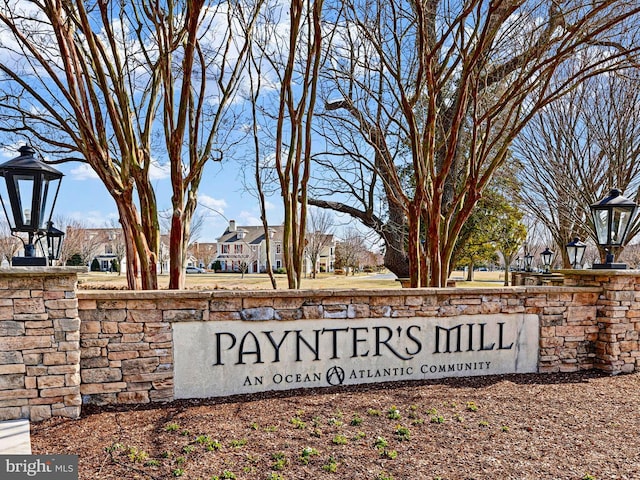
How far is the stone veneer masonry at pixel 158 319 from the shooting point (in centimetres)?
342

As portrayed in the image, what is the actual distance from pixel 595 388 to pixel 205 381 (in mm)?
3839

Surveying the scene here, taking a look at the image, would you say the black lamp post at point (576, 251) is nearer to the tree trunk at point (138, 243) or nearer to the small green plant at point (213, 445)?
the tree trunk at point (138, 243)

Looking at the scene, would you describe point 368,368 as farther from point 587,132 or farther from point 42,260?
point 587,132

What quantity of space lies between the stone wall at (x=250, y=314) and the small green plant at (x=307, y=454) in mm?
1490

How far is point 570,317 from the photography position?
496 centimetres

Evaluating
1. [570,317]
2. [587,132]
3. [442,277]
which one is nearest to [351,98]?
[442,277]

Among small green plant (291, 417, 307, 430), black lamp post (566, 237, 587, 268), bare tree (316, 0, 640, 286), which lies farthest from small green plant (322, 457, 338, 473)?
black lamp post (566, 237, 587, 268)

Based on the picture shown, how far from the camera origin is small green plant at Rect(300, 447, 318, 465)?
9.05 feet

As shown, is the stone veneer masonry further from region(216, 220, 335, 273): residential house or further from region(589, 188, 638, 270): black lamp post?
region(216, 220, 335, 273): residential house

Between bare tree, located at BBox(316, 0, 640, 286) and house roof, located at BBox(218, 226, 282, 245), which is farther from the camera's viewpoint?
house roof, located at BBox(218, 226, 282, 245)

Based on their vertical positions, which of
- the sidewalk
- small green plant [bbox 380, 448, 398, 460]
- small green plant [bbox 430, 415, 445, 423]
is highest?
the sidewalk

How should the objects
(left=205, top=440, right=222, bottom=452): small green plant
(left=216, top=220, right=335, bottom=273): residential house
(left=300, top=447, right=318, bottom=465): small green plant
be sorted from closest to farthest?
(left=300, top=447, right=318, bottom=465): small green plant, (left=205, top=440, right=222, bottom=452): small green plant, (left=216, top=220, right=335, bottom=273): residential house

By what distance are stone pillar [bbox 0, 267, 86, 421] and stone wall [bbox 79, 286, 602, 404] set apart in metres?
0.19

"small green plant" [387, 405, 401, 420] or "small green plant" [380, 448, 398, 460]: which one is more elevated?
"small green plant" [387, 405, 401, 420]
